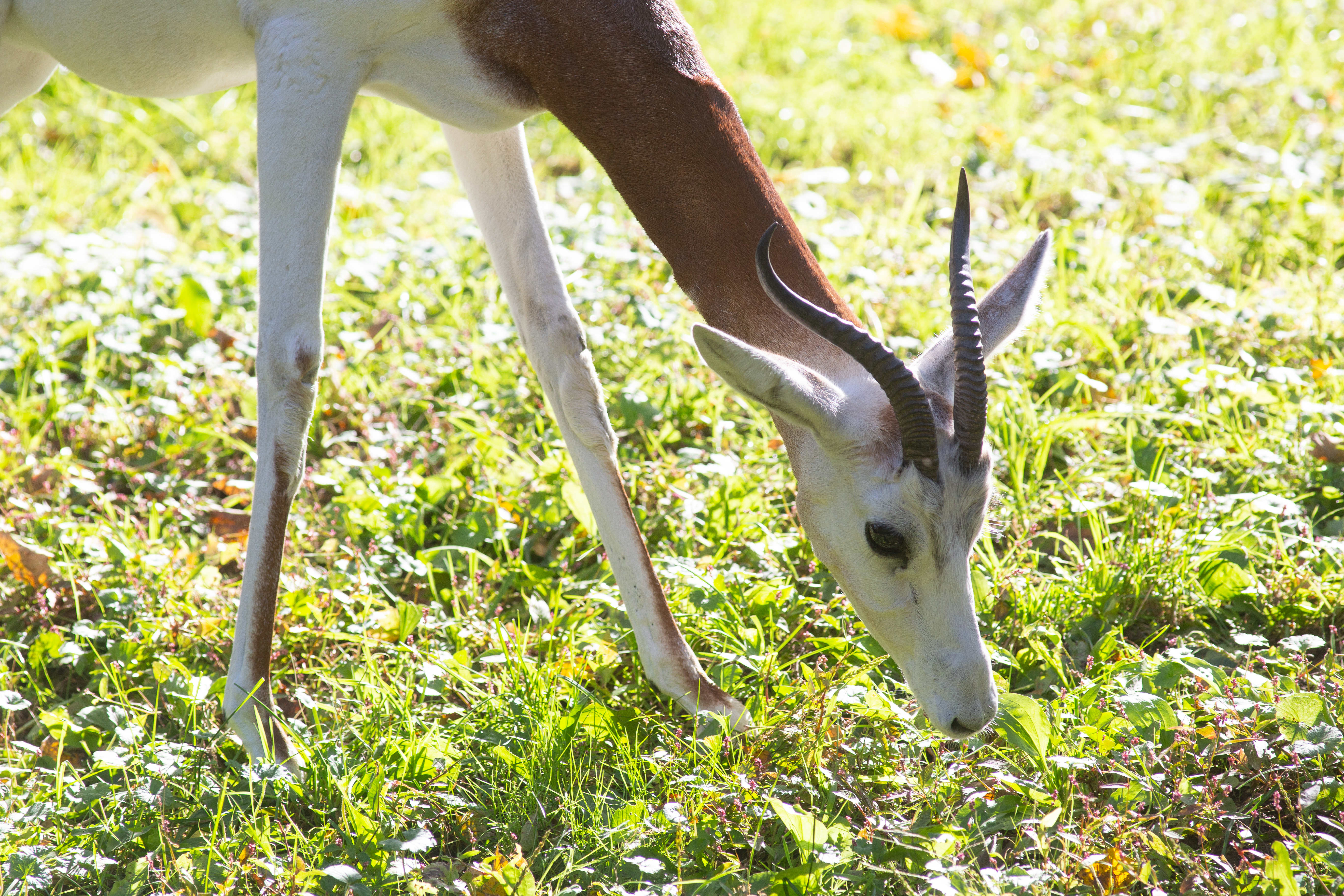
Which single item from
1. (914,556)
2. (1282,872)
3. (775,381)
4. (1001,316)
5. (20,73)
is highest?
(20,73)

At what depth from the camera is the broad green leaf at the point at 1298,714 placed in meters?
2.47

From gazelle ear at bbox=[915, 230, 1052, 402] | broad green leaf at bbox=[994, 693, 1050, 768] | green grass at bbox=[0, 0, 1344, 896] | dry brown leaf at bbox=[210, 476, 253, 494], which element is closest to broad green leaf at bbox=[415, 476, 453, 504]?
green grass at bbox=[0, 0, 1344, 896]

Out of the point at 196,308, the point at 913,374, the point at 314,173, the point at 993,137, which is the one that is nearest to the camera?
the point at 913,374

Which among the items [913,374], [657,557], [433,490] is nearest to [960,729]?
[913,374]

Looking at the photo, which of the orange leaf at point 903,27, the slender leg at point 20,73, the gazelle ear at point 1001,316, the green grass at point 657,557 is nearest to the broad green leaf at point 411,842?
the green grass at point 657,557

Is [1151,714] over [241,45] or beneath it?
beneath

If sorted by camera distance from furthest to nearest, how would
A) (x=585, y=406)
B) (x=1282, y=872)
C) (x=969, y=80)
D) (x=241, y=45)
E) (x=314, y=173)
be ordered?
(x=969, y=80) < (x=585, y=406) < (x=241, y=45) < (x=314, y=173) < (x=1282, y=872)

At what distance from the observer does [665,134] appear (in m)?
2.78

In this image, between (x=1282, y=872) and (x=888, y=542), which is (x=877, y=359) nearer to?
(x=888, y=542)

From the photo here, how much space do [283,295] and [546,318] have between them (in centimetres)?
82

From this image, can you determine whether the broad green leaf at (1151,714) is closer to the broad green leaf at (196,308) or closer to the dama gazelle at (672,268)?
the dama gazelle at (672,268)

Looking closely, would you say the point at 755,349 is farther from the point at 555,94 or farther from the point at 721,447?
the point at 721,447

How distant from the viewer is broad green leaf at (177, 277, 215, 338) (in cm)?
466

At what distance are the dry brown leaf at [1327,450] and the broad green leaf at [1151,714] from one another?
1.45 metres
